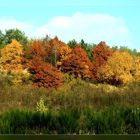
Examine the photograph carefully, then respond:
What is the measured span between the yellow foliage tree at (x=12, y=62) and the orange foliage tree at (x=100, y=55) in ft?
31.2

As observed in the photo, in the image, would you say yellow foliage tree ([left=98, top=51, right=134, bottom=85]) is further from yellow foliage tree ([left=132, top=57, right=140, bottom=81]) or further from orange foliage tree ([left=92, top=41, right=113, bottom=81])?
orange foliage tree ([left=92, top=41, right=113, bottom=81])

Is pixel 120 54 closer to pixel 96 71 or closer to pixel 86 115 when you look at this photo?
pixel 96 71

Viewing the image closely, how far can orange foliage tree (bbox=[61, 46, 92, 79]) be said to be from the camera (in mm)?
68062

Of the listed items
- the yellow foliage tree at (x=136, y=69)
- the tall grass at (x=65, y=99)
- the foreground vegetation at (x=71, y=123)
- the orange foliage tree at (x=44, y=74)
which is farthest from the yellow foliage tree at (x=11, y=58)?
the foreground vegetation at (x=71, y=123)

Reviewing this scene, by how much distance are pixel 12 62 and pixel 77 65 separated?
7.99 metres

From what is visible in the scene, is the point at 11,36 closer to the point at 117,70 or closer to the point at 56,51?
the point at 56,51

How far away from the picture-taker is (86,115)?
27219 millimetres

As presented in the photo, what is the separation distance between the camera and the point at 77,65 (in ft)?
224

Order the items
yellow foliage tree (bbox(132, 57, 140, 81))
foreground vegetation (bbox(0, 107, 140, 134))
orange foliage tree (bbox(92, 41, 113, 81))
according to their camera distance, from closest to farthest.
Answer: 1. foreground vegetation (bbox(0, 107, 140, 134))
2. yellow foliage tree (bbox(132, 57, 140, 81))
3. orange foliage tree (bbox(92, 41, 113, 81))

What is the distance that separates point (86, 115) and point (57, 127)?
1596 millimetres

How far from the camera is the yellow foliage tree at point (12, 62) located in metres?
62.9

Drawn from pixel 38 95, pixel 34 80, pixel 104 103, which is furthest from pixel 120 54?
pixel 104 103

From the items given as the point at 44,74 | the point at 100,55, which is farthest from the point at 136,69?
the point at 44,74

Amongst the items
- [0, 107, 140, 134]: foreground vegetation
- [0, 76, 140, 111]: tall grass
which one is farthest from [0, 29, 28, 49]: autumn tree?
[0, 107, 140, 134]: foreground vegetation
